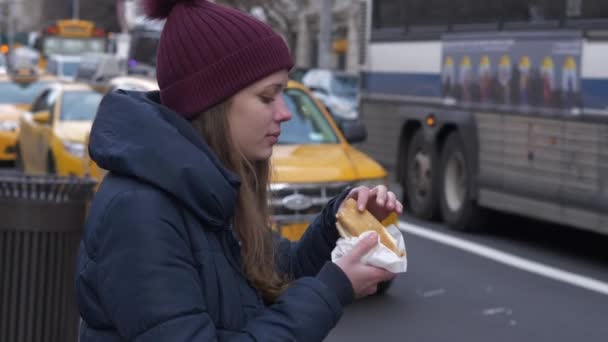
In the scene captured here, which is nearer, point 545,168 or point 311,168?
point 311,168

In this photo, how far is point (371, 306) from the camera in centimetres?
887

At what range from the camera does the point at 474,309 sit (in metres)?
8.85

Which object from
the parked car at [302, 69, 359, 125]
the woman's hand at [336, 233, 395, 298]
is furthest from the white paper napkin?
the parked car at [302, 69, 359, 125]

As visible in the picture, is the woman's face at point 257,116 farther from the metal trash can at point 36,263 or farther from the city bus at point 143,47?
the city bus at point 143,47

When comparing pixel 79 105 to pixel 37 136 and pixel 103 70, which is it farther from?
pixel 103 70

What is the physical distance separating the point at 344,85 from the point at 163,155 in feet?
84.0

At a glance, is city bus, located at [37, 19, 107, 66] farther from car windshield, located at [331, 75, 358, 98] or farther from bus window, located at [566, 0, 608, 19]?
bus window, located at [566, 0, 608, 19]

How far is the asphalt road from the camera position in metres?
8.04

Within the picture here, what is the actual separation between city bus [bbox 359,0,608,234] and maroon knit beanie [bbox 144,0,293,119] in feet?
25.9

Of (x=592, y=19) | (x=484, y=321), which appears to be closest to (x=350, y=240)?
(x=484, y=321)

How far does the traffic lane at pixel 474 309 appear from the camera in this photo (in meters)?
7.96

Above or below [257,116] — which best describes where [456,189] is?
below

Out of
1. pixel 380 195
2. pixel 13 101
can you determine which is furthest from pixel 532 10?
pixel 13 101

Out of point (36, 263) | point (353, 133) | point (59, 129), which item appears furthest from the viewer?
point (59, 129)
